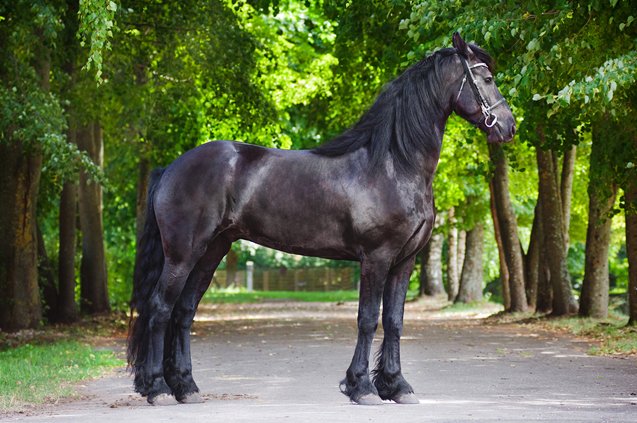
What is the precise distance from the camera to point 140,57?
25297mm

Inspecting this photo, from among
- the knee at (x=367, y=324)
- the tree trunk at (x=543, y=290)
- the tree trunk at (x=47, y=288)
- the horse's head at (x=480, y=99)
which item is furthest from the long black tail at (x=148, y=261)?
the tree trunk at (x=543, y=290)

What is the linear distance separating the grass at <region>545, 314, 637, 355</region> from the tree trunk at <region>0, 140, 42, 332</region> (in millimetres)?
10196

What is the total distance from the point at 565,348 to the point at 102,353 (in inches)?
277

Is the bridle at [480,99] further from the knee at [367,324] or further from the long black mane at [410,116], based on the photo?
the knee at [367,324]

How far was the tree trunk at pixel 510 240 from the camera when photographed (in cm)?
2906

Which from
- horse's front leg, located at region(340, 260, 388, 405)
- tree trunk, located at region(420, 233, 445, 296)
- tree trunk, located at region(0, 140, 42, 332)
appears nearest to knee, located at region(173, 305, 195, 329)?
horse's front leg, located at region(340, 260, 388, 405)

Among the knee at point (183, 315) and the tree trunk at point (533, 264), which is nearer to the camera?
the knee at point (183, 315)

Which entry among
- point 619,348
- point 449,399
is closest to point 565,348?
point 619,348

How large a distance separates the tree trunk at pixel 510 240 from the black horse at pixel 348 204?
19094mm

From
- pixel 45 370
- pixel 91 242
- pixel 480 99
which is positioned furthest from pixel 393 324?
pixel 91 242

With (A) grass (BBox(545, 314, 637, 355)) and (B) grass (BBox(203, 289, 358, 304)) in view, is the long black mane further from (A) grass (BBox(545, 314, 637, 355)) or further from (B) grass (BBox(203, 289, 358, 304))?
(B) grass (BBox(203, 289, 358, 304))

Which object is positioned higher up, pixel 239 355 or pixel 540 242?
pixel 540 242

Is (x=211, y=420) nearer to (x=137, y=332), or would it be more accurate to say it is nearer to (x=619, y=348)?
(x=137, y=332)

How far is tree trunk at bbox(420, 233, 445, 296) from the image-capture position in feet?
146
